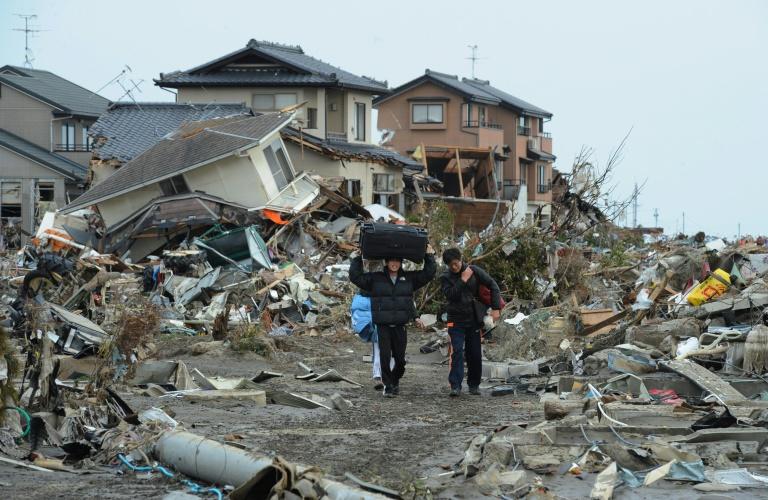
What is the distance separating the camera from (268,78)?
133 feet

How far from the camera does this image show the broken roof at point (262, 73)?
132 ft

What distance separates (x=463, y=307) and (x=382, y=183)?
1137 inches

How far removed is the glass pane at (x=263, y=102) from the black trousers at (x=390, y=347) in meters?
30.2

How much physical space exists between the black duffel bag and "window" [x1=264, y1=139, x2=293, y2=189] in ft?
68.0

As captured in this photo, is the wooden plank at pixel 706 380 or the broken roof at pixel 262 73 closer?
the wooden plank at pixel 706 380

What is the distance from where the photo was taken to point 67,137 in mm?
45812

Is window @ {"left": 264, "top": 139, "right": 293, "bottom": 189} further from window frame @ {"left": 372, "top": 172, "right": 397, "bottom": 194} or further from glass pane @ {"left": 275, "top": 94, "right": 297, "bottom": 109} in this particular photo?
glass pane @ {"left": 275, "top": 94, "right": 297, "bottom": 109}

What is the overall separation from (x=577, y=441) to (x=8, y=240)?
1272 inches

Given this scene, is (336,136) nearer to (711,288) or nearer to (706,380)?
(711,288)

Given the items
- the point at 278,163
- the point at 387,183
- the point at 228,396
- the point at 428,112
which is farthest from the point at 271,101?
the point at 228,396

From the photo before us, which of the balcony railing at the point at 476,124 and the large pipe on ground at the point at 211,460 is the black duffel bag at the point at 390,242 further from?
the balcony railing at the point at 476,124

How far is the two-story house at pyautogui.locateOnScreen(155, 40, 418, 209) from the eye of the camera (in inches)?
1576

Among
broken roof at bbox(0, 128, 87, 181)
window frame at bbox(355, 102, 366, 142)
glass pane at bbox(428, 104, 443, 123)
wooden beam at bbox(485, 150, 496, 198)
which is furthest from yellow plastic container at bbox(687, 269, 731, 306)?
glass pane at bbox(428, 104, 443, 123)

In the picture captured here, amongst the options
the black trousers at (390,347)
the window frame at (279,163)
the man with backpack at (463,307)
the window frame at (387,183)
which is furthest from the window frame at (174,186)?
the man with backpack at (463,307)
